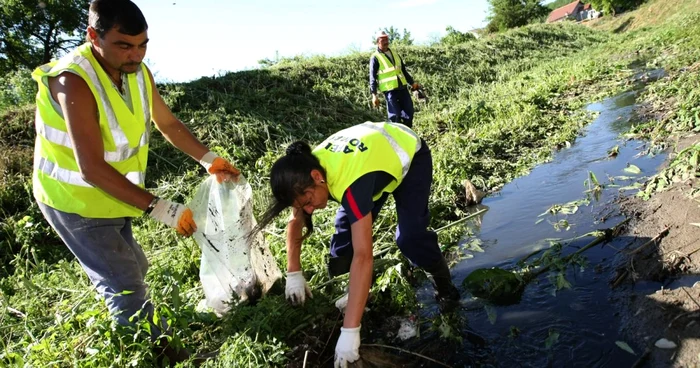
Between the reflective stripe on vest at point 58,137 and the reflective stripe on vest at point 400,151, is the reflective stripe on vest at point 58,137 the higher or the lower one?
the higher one

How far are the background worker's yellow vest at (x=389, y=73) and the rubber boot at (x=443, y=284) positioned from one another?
15.1 ft

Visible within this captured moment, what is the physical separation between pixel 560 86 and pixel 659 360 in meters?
9.42

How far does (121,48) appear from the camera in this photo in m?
1.94

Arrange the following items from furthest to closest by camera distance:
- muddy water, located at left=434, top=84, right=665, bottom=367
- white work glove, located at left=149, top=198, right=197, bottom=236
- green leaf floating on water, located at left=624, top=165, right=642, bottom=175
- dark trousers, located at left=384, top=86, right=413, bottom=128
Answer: dark trousers, located at left=384, top=86, right=413, bottom=128, green leaf floating on water, located at left=624, top=165, right=642, bottom=175, muddy water, located at left=434, top=84, right=665, bottom=367, white work glove, located at left=149, top=198, right=197, bottom=236

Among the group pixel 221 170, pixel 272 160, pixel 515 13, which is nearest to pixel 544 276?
pixel 221 170

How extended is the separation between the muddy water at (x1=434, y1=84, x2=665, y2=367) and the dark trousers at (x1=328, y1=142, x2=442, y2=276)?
1.64ft

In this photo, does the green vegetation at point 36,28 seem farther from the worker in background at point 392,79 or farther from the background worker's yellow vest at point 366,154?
the background worker's yellow vest at point 366,154

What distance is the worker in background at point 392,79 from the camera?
275 inches

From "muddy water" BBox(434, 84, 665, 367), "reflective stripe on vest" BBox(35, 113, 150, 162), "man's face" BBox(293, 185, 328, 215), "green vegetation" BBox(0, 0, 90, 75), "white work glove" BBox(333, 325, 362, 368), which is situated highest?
"green vegetation" BBox(0, 0, 90, 75)

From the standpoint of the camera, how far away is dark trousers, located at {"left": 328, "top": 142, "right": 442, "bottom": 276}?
8.05ft

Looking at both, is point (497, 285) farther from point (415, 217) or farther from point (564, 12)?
point (564, 12)

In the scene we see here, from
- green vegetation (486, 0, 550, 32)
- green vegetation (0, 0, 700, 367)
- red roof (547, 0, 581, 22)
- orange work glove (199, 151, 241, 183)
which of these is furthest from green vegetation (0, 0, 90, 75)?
red roof (547, 0, 581, 22)

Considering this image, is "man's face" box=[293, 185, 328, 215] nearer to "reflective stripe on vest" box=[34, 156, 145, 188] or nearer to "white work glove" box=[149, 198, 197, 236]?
"white work glove" box=[149, 198, 197, 236]

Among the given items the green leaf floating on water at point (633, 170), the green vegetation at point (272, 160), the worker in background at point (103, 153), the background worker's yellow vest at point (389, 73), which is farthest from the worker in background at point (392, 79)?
the worker in background at point (103, 153)
